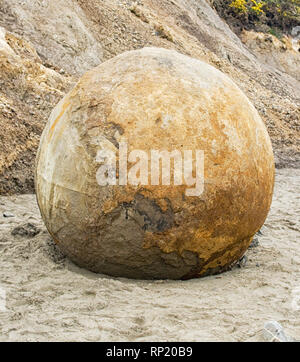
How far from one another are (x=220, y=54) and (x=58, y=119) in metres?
11.7

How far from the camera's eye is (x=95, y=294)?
3.47 meters

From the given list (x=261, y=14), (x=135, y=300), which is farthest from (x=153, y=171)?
(x=261, y=14)

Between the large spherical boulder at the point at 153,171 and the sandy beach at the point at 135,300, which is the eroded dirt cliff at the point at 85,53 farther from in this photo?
the large spherical boulder at the point at 153,171

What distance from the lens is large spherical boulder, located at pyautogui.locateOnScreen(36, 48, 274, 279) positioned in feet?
11.5

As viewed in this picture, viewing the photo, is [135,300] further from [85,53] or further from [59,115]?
[85,53]

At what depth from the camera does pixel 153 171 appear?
11.4 feet

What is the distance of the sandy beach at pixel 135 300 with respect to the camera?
112 inches

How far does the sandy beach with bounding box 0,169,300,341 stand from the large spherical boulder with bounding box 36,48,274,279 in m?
0.22

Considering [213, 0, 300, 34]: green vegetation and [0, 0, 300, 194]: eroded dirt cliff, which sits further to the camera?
[213, 0, 300, 34]: green vegetation

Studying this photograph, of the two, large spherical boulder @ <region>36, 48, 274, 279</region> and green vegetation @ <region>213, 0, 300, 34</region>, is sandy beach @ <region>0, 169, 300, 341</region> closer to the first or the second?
large spherical boulder @ <region>36, 48, 274, 279</region>

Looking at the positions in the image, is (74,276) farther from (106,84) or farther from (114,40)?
(114,40)

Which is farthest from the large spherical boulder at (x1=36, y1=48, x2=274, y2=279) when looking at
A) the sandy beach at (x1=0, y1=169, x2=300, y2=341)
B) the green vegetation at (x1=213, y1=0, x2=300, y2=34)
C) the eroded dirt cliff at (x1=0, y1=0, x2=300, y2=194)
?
the green vegetation at (x1=213, y1=0, x2=300, y2=34)

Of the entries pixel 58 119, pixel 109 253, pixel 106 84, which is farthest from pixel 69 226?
pixel 106 84

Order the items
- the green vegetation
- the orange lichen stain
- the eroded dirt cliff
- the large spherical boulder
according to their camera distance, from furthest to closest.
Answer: the green vegetation < the eroded dirt cliff < the orange lichen stain < the large spherical boulder
